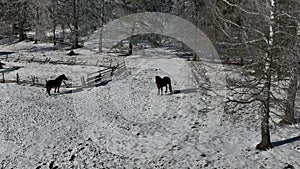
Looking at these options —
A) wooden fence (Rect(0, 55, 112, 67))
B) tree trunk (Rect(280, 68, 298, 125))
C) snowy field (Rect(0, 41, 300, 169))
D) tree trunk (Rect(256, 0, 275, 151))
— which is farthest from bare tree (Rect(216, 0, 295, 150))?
wooden fence (Rect(0, 55, 112, 67))

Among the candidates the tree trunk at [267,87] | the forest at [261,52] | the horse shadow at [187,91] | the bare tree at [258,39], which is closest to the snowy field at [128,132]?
the horse shadow at [187,91]

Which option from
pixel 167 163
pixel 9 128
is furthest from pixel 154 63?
pixel 167 163

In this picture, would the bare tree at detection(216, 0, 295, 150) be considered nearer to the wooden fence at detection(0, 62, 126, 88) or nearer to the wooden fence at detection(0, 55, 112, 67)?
the wooden fence at detection(0, 62, 126, 88)

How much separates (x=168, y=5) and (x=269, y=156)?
4239 centimetres

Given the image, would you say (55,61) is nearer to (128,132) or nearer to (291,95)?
(128,132)

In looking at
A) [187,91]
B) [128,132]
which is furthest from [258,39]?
[187,91]

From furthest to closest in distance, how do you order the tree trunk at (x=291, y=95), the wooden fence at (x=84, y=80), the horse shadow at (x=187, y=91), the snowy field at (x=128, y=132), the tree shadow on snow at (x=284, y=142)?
the wooden fence at (x=84, y=80), the horse shadow at (x=187, y=91), the tree shadow on snow at (x=284, y=142), the snowy field at (x=128, y=132), the tree trunk at (x=291, y=95)

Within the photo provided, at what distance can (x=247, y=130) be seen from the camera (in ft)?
56.7

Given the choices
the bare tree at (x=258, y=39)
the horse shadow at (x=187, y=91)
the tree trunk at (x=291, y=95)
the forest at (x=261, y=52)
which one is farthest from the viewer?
the horse shadow at (x=187, y=91)

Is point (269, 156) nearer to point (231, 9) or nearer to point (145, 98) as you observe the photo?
point (231, 9)

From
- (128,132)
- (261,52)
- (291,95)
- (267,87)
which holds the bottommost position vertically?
(128,132)

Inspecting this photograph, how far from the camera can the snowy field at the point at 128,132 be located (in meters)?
15.1

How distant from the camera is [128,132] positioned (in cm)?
1812

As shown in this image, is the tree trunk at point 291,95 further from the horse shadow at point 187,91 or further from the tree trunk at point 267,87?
the horse shadow at point 187,91
